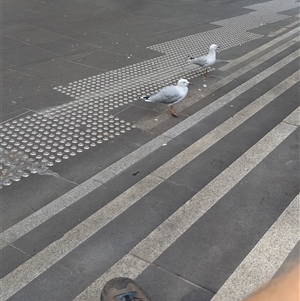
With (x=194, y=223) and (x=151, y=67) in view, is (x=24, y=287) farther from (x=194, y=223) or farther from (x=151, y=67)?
(x=151, y=67)

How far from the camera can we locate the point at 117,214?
458 centimetres

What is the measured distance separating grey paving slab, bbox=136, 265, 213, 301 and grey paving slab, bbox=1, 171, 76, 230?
1591 mm

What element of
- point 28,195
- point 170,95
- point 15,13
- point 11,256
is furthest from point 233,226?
point 15,13

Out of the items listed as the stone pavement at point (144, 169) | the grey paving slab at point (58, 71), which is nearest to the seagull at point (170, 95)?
the stone pavement at point (144, 169)

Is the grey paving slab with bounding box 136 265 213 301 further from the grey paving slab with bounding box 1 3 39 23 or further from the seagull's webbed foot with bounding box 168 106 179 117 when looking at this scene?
the grey paving slab with bounding box 1 3 39 23

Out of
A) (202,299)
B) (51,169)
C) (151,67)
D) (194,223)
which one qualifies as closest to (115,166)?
(51,169)

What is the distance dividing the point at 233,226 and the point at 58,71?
5.53 metres

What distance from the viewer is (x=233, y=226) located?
4391 millimetres

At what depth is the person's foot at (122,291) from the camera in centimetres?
317

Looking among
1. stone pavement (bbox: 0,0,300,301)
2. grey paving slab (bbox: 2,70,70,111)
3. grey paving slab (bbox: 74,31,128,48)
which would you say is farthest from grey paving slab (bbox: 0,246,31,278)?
grey paving slab (bbox: 74,31,128,48)

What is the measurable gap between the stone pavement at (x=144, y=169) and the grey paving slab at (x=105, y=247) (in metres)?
0.01

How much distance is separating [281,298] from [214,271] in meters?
2.58

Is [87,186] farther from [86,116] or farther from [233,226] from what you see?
[86,116]

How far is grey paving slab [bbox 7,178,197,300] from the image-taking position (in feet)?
12.0
